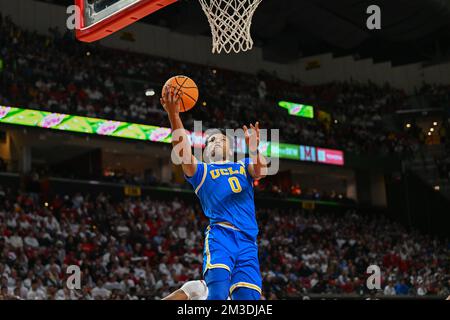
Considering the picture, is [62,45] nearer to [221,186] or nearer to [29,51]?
[29,51]

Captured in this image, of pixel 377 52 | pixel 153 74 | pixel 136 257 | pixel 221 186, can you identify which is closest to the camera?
pixel 221 186

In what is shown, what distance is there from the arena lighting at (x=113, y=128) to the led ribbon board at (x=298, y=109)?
3578mm

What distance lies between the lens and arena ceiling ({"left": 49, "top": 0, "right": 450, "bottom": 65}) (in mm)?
27016

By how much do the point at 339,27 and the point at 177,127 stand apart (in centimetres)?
2569

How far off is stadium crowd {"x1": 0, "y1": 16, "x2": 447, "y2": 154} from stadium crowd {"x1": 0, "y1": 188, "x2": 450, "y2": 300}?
3222 mm

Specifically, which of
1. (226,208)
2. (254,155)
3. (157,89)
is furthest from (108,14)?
(157,89)

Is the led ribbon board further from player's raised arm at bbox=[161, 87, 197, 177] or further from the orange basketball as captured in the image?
player's raised arm at bbox=[161, 87, 197, 177]

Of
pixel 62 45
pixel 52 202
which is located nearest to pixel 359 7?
pixel 62 45

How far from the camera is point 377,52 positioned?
126 feet

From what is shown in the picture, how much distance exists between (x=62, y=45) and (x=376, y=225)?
14.7m

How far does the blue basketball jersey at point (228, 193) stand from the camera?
6.44 metres

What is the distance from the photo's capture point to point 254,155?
6.50m
